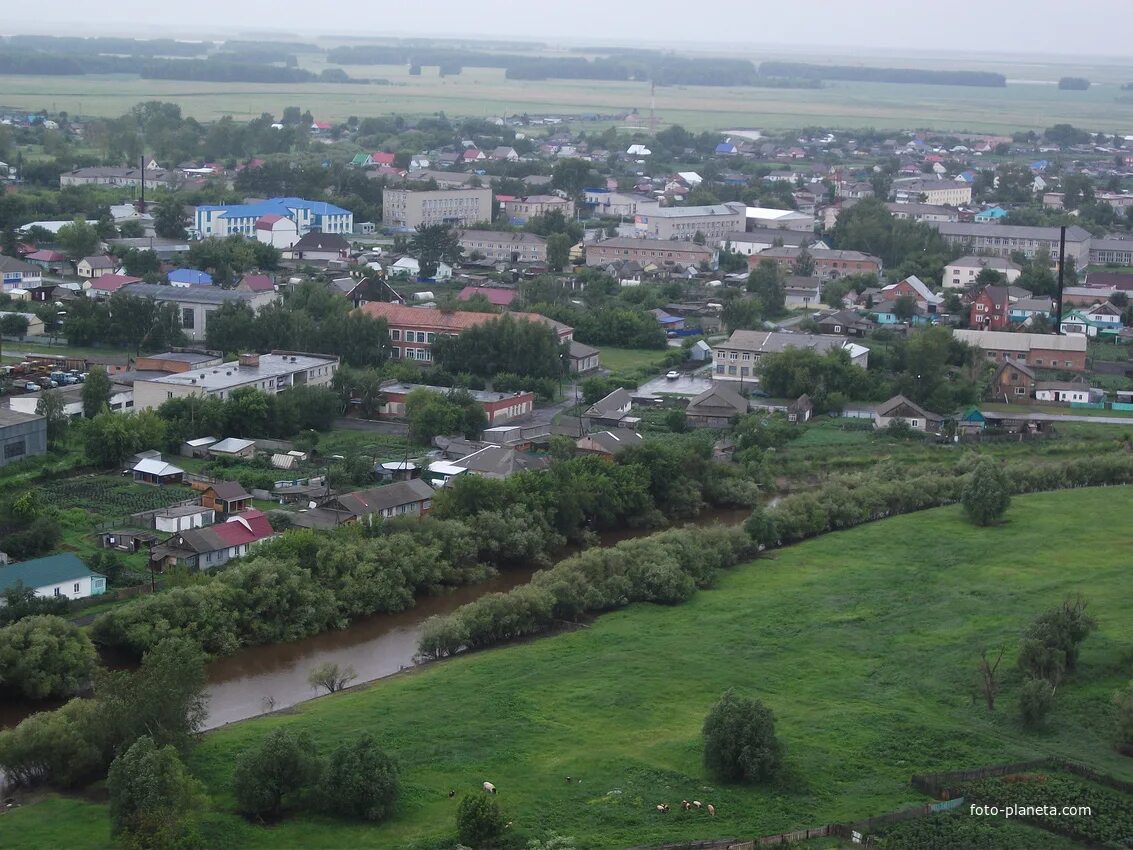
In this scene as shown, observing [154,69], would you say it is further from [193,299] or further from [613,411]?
[613,411]

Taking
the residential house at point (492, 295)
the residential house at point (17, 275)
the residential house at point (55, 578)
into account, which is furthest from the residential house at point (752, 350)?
the residential house at point (17, 275)

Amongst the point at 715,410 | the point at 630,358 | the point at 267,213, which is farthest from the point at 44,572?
the point at 267,213

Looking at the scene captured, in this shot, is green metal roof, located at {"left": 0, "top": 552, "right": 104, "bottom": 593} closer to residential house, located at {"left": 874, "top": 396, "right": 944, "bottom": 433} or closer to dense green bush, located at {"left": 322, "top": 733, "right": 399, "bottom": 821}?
dense green bush, located at {"left": 322, "top": 733, "right": 399, "bottom": 821}

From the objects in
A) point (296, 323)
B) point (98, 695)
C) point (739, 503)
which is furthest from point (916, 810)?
point (296, 323)

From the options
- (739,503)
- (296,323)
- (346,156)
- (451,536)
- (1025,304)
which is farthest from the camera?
(346,156)

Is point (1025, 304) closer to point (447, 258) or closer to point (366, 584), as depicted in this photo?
point (447, 258)
